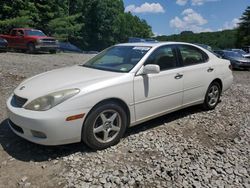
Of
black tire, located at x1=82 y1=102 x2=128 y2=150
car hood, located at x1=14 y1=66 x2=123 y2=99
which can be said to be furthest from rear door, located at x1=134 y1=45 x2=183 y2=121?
car hood, located at x1=14 y1=66 x2=123 y2=99

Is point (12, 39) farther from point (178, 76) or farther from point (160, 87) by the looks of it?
point (160, 87)

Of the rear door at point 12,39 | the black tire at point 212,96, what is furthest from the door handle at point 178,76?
the rear door at point 12,39

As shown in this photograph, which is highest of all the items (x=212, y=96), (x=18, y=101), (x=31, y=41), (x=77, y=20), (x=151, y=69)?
(x=77, y=20)

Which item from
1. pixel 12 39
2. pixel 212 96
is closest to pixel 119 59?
pixel 212 96

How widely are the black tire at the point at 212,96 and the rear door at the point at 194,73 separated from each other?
169mm

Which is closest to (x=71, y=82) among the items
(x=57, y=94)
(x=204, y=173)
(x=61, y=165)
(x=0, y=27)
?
(x=57, y=94)

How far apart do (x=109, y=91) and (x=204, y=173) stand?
63.8 inches

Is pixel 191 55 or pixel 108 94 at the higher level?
pixel 191 55

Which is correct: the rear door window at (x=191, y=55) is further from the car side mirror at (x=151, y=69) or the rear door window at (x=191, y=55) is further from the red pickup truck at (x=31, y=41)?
the red pickup truck at (x=31, y=41)

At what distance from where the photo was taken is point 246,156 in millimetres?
4141

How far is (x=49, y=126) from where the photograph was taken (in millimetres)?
3637

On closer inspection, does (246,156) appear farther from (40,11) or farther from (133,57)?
(40,11)

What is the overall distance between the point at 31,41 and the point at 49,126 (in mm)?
16215

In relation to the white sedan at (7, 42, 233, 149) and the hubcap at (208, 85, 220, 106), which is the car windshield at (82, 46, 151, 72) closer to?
the white sedan at (7, 42, 233, 149)
